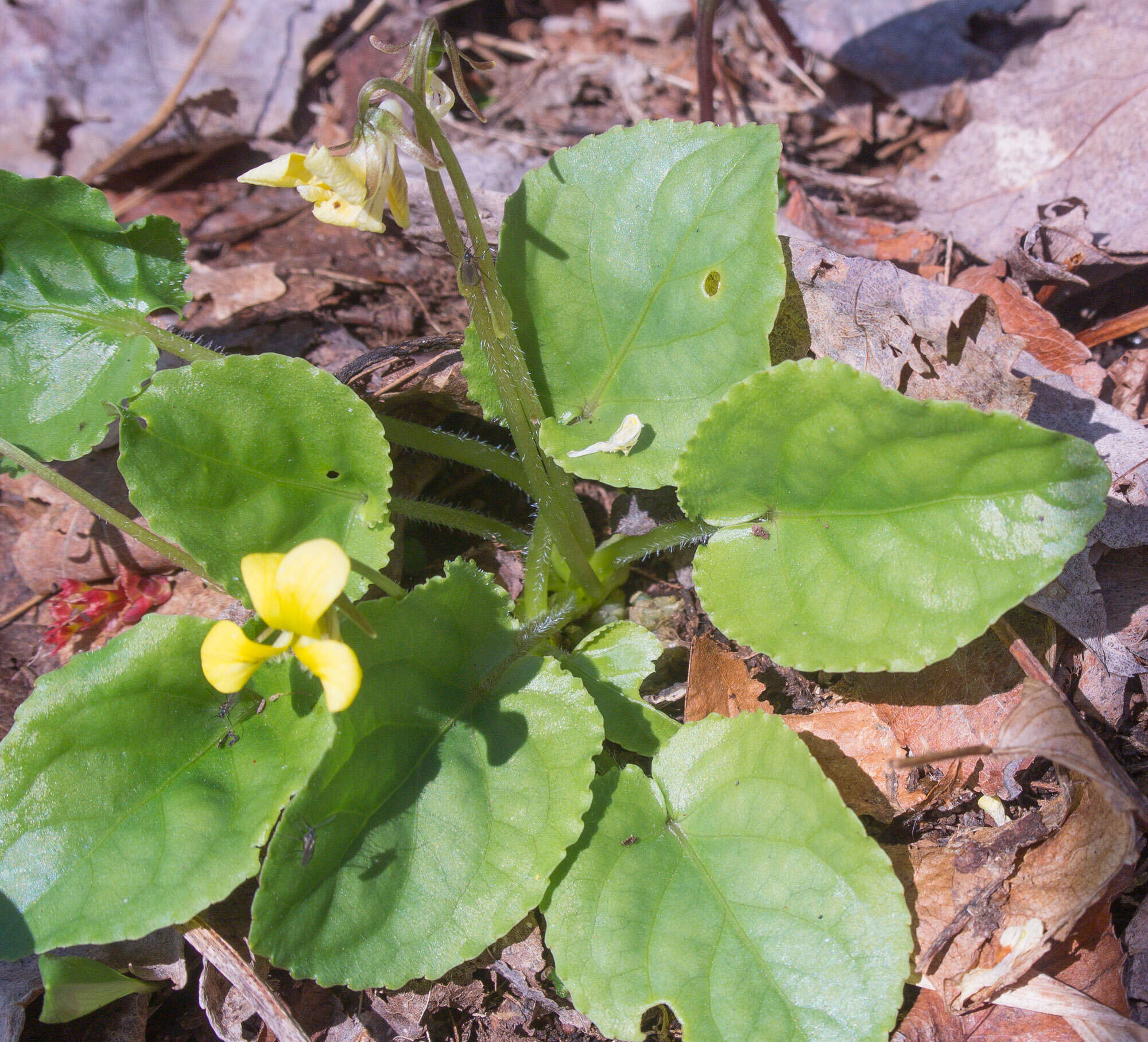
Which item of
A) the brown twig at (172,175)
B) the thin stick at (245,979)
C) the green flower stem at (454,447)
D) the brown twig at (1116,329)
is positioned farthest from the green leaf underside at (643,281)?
the brown twig at (172,175)

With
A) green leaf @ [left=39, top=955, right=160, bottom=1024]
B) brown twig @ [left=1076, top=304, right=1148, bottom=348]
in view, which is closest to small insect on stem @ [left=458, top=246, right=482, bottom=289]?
green leaf @ [left=39, top=955, right=160, bottom=1024]

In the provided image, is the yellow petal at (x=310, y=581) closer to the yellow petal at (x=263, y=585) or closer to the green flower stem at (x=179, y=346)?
the yellow petal at (x=263, y=585)

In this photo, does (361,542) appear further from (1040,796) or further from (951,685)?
(1040,796)

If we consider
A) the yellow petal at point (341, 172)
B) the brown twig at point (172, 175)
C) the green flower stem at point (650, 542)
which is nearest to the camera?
the yellow petal at point (341, 172)

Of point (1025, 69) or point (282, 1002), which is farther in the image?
point (1025, 69)

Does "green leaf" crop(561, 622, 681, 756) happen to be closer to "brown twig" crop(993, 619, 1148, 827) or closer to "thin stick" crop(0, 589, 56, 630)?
"brown twig" crop(993, 619, 1148, 827)

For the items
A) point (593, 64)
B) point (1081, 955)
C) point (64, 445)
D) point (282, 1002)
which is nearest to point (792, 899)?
point (1081, 955)
